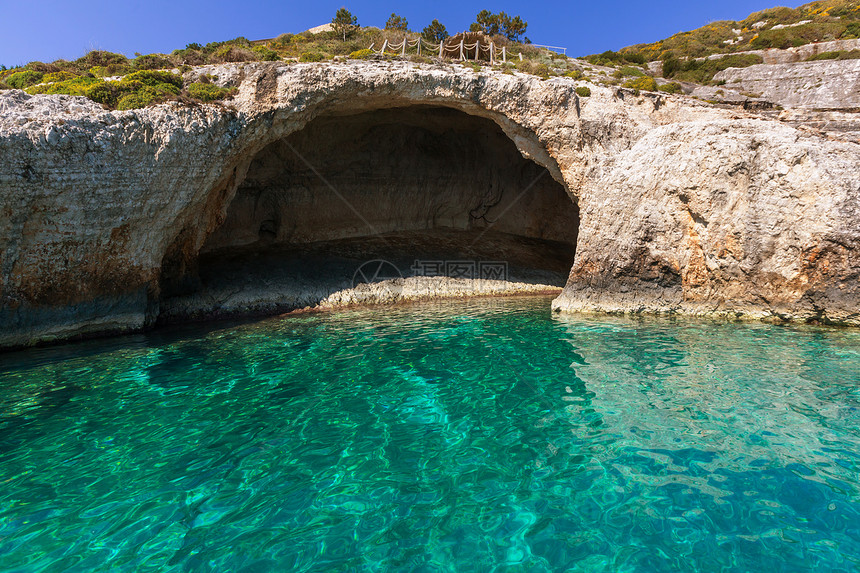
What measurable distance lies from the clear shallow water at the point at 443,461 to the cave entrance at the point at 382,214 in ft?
29.9

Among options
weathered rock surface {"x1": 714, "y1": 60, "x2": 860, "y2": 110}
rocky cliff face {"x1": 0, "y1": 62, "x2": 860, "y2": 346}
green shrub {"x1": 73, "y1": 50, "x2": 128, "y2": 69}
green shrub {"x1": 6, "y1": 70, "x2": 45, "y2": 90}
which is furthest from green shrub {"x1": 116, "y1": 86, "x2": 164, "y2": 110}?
weathered rock surface {"x1": 714, "y1": 60, "x2": 860, "y2": 110}

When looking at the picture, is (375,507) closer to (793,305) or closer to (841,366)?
(841,366)

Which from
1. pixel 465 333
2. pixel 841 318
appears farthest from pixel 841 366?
pixel 465 333

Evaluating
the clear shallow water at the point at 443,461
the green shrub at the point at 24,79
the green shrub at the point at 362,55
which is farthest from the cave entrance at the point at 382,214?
the clear shallow water at the point at 443,461

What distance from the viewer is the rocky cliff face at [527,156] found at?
12672 millimetres

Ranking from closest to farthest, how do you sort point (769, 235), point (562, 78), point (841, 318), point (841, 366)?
1. point (841, 366)
2. point (841, 318)
3. point (769, 235)
4. point (562, 78)

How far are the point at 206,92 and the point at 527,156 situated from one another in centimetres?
1253

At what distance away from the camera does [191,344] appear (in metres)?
12.9

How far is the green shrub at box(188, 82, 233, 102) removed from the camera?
51.0 ft

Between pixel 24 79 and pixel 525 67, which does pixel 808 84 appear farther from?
pixel 24 79

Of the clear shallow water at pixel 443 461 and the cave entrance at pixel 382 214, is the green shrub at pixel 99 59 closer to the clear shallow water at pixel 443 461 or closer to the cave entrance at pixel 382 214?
the cave entrance at pixel 382 214

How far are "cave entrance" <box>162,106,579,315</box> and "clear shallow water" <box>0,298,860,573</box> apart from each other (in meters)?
9.10

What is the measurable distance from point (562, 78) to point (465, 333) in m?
12.0

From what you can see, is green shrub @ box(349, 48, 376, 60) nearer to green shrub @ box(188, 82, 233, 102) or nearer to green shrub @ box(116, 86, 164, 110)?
green shrub @ box(188, 82, 233, 102)
